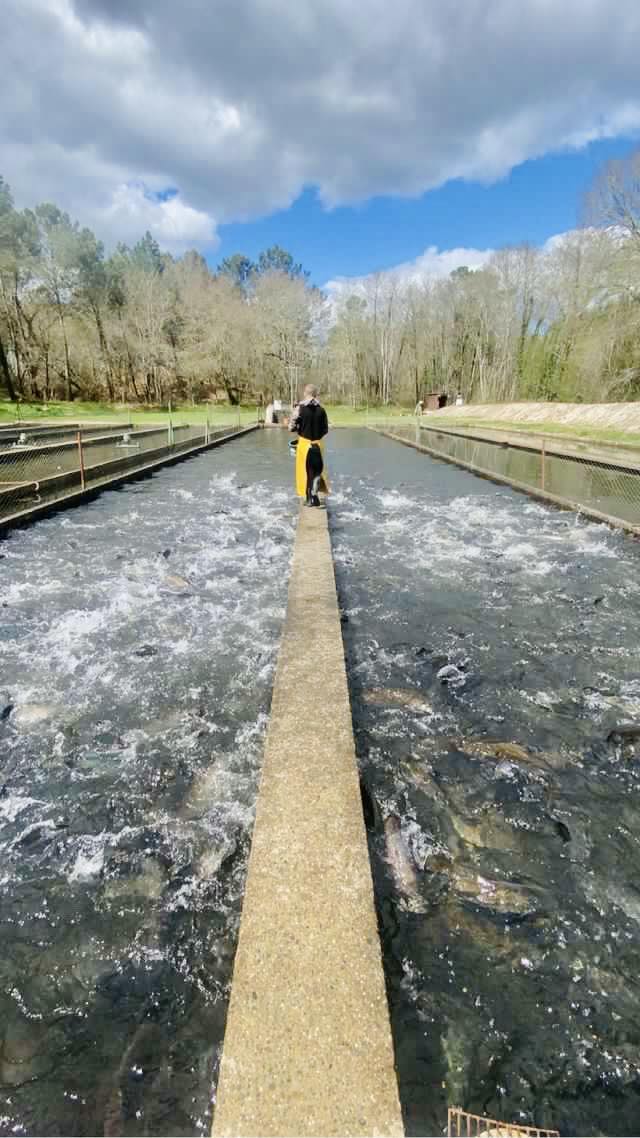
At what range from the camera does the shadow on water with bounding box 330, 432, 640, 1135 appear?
1969 millimetres

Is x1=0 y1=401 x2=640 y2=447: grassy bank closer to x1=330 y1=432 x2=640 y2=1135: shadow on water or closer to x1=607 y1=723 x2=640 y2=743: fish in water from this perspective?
x1=330 y1=432 x2=640 y2=1135: shadow on water

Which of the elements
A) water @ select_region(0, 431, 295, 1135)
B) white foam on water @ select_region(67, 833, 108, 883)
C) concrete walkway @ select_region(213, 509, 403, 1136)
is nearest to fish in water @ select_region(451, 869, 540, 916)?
concrete walkway @ select_region(213, 509, 403, 1136)

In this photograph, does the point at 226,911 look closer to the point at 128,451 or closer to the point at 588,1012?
the point at 588,1012

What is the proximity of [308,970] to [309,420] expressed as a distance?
7.97 meters

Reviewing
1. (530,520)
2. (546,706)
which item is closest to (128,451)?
(530,520)

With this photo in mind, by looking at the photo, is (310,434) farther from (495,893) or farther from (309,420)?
(495,893)

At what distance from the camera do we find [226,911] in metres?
2.52

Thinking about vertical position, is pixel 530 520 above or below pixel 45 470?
below

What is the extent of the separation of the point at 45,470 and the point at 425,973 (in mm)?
13534

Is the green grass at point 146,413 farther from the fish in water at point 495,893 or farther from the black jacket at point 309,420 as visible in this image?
the fish in water at point 495,893

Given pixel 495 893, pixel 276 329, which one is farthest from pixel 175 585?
pixel 276 329

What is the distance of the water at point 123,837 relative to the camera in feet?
6.37

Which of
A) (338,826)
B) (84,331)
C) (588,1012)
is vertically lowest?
(588,1012)

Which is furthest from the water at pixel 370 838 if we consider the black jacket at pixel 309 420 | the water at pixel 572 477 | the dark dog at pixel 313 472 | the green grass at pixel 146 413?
the green grass at pixel 146 413
